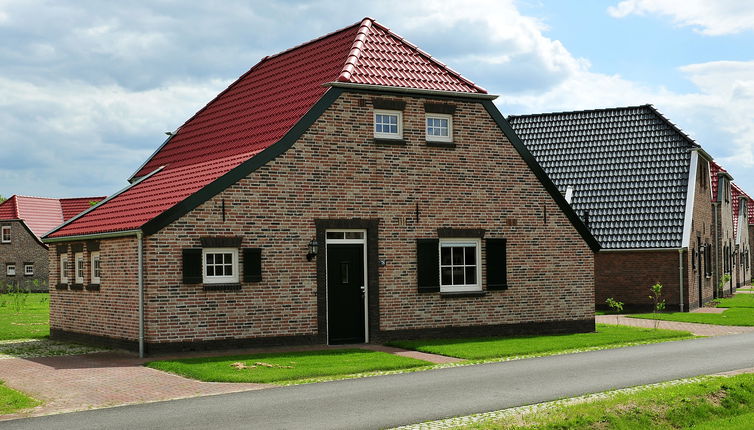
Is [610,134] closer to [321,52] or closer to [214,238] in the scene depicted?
[321,52]

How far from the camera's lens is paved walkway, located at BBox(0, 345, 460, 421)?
1246 cm

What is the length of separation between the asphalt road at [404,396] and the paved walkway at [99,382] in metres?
0.60

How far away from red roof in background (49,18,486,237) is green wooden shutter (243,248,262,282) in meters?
1.71

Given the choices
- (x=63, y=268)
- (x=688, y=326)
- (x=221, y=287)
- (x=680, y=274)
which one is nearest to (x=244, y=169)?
(x=221, y=287)

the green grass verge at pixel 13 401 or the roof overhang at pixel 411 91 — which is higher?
the roof overhang at pixel 411 91

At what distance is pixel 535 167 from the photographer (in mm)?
22297

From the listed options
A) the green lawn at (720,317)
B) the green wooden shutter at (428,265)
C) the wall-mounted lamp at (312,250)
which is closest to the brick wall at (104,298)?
the wall-mounted lamp at (312,250)

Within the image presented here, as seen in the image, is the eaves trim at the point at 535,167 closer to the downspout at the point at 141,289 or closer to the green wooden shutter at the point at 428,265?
the green wooden shutter at the point at 428,265

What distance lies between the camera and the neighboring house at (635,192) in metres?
31.0

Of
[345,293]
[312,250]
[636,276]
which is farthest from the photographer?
[636,276]

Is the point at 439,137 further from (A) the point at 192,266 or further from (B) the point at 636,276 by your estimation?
(B) the point at 636,276

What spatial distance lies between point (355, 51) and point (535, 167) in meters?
5.41

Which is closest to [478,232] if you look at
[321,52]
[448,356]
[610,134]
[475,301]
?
[475,301]

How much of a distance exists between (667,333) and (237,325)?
10.7 meters
